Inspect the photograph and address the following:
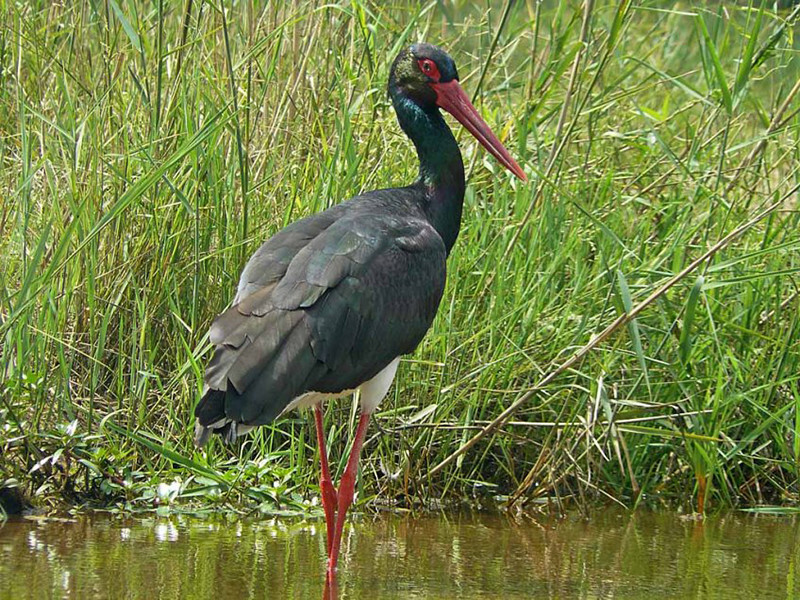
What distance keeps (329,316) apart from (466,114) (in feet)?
4.41

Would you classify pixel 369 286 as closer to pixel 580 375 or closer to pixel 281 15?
pixel 580 375

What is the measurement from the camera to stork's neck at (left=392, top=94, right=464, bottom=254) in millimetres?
5141

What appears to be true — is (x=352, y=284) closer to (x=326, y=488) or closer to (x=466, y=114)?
(x=326, y=488)

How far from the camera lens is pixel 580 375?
5.07m

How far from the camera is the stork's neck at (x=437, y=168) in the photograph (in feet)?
16.9

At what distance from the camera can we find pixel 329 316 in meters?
4.27

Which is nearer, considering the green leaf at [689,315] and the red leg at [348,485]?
the red leg at [348,485]

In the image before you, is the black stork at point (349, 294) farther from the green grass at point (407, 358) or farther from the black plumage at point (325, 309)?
the green grass at point (407, 358)

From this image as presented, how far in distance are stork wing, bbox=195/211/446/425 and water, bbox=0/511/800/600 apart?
22.5 inches

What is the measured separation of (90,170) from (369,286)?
1326 millimetres

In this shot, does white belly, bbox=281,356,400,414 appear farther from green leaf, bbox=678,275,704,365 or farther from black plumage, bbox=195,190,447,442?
green leaf, bbox=678,275,704,365

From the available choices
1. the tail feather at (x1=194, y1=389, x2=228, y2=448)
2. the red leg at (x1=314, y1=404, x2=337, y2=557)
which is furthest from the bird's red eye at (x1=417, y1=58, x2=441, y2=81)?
the tail feather at (x1=194, y1=389, x2=228, y2=448)

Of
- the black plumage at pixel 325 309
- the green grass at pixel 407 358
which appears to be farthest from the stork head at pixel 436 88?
the black plumage at pixel 325 309

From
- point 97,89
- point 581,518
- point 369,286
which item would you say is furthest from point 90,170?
point 581,518
